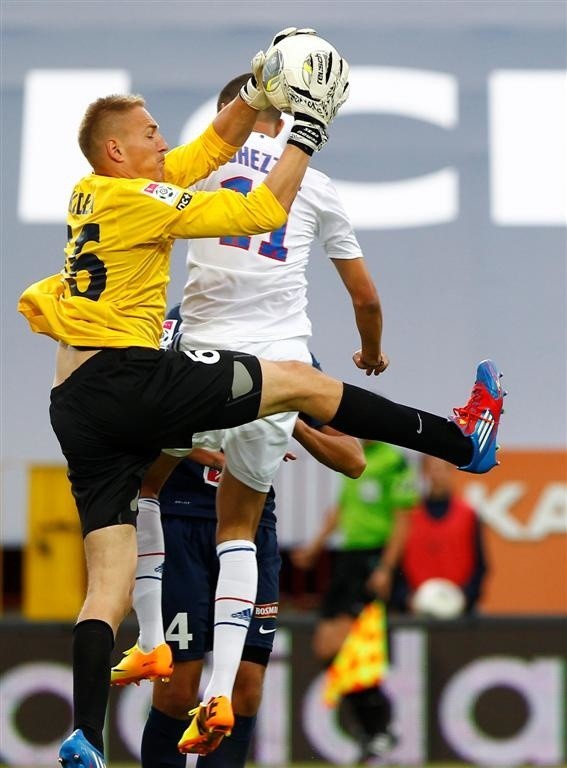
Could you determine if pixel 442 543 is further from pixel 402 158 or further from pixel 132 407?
pixel 132 407

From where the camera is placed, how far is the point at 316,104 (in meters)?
5.46

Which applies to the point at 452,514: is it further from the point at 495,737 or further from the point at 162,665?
the point at 162,665

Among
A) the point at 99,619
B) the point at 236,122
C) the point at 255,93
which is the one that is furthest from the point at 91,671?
the point at 255,93

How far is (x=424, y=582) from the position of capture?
34.8 feet

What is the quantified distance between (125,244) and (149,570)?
50.3 inches

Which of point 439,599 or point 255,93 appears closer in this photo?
point 255,93

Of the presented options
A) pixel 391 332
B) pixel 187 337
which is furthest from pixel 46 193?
pixel 187 337

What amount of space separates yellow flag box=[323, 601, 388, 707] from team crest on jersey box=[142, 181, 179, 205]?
4.90 meters

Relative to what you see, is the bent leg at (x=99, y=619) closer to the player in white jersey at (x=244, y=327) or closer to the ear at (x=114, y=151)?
the player in white jersey at (x=244, y=327)

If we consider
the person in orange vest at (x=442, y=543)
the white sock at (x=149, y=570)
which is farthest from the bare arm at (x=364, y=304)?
the person in orange vest at (x=442, y=543)

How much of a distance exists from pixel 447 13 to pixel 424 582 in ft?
17.3

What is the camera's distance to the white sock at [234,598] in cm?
586

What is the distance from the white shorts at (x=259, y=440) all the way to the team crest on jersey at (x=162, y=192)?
687 mm

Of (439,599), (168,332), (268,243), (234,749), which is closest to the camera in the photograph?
(268,243)
